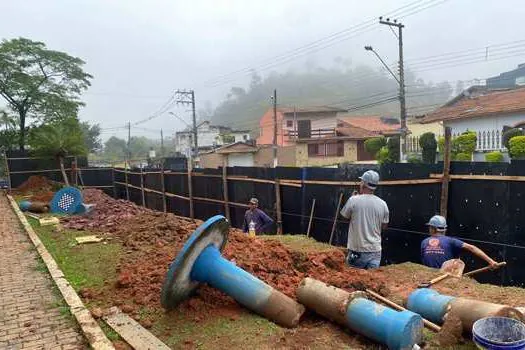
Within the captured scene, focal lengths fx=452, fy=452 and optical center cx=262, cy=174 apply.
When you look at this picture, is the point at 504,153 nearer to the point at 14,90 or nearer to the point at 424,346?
the point at 424,346

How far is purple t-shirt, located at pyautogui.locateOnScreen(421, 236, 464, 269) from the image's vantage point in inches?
228

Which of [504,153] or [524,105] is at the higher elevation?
[524,105]

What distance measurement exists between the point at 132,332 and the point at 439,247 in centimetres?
387

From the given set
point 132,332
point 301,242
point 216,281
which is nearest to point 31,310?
point 132,332

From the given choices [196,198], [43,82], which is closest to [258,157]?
[43,82]

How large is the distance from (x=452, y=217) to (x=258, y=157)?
41055 millimetres

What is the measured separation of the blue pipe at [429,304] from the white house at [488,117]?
826 inches

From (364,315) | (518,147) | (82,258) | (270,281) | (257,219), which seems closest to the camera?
(364,315)

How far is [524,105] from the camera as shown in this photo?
79.6ft

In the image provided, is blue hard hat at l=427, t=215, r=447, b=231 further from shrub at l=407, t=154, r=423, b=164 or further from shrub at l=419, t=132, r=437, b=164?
shrub at l=407, t=154, r=423, b=164

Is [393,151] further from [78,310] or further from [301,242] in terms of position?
[78,310]

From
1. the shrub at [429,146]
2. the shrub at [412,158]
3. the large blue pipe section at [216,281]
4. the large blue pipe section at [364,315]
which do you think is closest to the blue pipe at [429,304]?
the large blue pipe section at [364,315]

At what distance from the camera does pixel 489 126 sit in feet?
87.2

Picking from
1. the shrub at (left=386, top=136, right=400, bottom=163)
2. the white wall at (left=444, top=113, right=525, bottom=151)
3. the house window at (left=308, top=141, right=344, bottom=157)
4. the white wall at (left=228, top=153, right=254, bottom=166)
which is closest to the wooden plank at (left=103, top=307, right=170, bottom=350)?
the white wall at (left=444, top=113, right=525, bottom=151)
